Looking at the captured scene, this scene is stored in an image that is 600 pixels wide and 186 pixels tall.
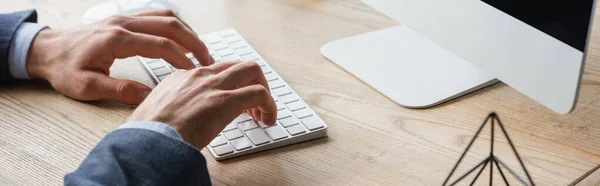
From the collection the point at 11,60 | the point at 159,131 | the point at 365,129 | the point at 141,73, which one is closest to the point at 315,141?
the point at 365,129

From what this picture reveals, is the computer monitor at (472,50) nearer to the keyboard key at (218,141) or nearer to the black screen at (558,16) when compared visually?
the black screen at (558,16)

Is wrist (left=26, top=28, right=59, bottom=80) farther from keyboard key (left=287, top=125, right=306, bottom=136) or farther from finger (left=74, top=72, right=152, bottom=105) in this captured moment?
keyboard key (left=287, top=125, right=306, bottom=136)

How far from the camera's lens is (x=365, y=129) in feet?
3.25

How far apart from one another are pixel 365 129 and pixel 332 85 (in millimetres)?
126

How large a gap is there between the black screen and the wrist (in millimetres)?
628

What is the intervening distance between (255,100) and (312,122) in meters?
0.09

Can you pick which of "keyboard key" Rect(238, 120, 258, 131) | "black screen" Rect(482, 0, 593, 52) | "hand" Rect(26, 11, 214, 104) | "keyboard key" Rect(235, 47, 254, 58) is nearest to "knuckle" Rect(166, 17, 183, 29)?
"hand" Rect(26, 11, 214, 104)

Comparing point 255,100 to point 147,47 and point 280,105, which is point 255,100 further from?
point 147,47

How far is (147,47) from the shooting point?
1.07 m

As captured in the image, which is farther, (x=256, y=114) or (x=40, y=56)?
(x=40, y=56)

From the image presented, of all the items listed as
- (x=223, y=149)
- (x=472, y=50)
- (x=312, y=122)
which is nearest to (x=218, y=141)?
(x=223, y=149)

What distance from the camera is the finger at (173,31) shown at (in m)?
1.11

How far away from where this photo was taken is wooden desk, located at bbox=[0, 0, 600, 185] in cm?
91

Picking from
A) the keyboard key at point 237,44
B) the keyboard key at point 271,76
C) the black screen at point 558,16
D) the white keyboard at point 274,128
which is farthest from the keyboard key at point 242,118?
the black screen at point 558,16
